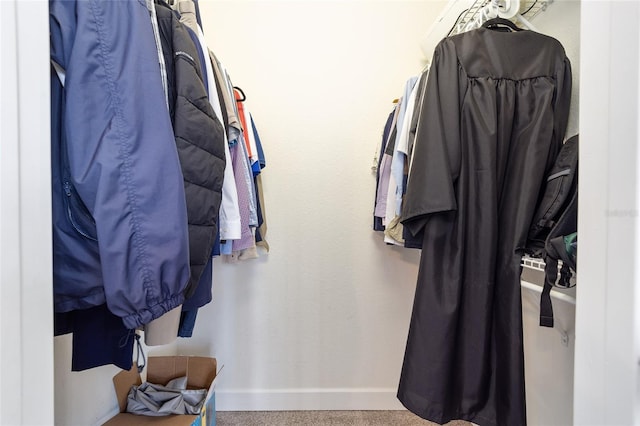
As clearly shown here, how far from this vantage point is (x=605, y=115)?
1.09ft

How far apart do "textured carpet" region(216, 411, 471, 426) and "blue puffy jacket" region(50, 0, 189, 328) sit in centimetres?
126

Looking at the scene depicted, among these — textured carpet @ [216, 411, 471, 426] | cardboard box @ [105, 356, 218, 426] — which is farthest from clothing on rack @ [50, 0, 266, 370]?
textured carpet @ [216, 411, 471, 426]

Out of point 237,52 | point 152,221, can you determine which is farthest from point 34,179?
point 237,52

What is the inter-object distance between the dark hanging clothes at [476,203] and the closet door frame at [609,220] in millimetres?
389

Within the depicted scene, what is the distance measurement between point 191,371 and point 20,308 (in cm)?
115

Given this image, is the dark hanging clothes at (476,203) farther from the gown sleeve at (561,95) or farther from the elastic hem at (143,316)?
the elastic hem at (143,316)

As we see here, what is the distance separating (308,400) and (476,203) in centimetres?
133

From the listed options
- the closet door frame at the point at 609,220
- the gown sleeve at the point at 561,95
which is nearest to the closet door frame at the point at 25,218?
the closet door frame at the point at 609,220

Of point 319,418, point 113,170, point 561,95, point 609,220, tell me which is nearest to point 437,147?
point 561,95

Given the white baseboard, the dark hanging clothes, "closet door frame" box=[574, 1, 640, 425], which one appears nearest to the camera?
"closet door frame" box=[574, 1, 640, 425]

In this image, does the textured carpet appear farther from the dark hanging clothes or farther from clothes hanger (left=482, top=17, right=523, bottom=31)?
clothes hanger (left=482, top=17, right=523, bottom=31)

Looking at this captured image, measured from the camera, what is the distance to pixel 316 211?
151cm

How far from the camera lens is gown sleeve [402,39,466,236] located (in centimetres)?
76

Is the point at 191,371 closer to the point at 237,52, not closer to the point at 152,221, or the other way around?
the point at 152,221
